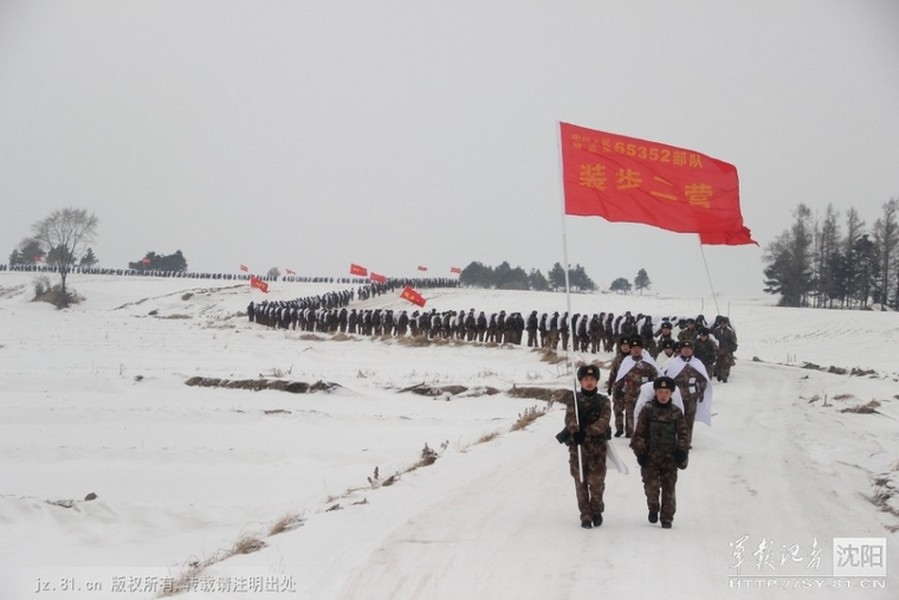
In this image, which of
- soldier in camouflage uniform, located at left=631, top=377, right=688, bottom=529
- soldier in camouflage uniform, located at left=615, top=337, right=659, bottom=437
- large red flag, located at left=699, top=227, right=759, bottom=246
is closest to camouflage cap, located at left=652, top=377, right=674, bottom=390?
soldier in camouflage uniform, located at left=631, top=377, right=688, bottom=529

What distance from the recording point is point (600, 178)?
11.1 m

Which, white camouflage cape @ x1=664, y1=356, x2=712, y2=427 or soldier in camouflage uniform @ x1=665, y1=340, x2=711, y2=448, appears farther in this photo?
white camouflage cape @ x1=664, y1=356, x2=712, y2=427

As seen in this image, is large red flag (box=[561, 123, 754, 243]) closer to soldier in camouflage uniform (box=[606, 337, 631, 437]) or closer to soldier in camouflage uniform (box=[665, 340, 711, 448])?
soldier in camouflage uniform (box=[606, 337, 631, 437])

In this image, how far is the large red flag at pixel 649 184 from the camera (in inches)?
424

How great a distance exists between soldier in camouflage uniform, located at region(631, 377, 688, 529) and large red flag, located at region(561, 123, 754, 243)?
12.5 feet

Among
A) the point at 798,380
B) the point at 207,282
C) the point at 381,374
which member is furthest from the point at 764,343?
the point at 207,282

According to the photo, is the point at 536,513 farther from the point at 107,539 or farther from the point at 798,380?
the point at 798,380

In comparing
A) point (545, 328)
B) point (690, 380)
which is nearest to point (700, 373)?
point (690, 380)

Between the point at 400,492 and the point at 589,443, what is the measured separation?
9.23 feet

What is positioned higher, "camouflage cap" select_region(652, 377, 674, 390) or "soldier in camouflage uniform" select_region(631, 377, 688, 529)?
"camouflage cap" select_region(652, 377, 674, 390)

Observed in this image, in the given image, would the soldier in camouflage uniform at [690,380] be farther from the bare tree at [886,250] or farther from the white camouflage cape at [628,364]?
the bare tree at [886,250]

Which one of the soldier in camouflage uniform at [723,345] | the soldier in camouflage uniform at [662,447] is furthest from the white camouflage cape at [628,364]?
the soldier in camouflage uniform at [723,345]

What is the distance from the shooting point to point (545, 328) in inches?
1188

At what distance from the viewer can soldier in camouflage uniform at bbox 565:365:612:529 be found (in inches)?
284
